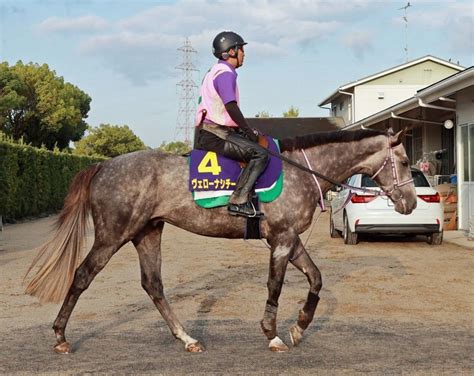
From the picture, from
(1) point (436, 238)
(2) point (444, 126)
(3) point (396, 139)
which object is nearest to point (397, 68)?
(2) point (444, 126)

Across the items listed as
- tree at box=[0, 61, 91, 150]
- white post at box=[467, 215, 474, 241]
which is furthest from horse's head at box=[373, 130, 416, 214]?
tree at box=[0, 61, 91, 150]

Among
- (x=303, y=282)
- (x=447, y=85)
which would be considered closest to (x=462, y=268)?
(x=303, y=282)

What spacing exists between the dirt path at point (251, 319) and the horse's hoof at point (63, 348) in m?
0.08

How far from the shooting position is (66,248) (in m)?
6.23

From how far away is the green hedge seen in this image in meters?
22.8

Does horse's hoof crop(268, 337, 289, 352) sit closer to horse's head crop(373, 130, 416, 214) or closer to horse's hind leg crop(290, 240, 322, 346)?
horse's hind leg crop(290, 240, 322, 346)

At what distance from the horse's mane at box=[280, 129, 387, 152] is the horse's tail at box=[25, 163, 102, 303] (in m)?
1.77

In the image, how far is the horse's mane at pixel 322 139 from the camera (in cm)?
631

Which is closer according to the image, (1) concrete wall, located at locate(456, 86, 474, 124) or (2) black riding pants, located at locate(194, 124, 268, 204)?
(2) black riding pants, located at locate(194, 124, 268, 204)

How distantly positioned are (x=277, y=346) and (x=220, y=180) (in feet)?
4.96

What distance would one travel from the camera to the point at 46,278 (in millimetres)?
6172

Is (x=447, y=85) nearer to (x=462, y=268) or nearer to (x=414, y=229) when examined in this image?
(x=414, y=229)

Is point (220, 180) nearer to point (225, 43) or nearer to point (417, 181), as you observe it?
point (225, 43)

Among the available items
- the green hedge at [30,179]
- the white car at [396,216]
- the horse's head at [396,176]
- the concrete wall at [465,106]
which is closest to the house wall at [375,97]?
the green hedge at [30,179]
